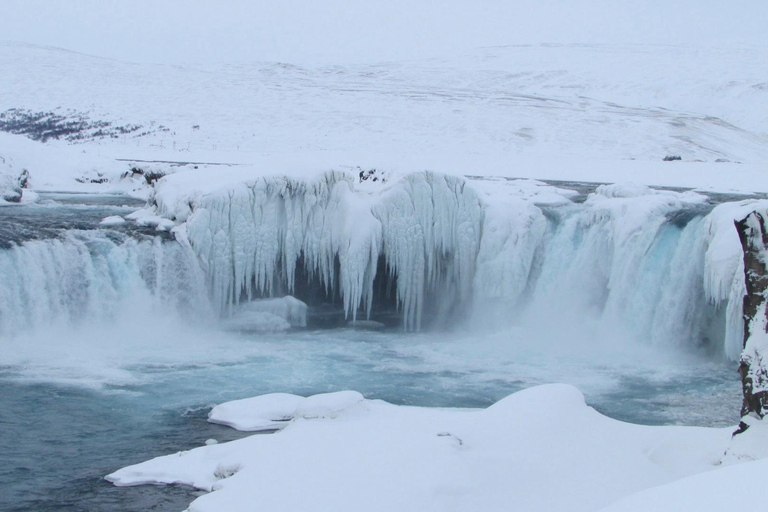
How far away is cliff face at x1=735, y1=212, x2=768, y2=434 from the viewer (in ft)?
19.2

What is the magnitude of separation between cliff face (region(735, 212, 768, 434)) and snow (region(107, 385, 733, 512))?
0.64m

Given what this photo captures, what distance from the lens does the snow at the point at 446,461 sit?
17.9 ft

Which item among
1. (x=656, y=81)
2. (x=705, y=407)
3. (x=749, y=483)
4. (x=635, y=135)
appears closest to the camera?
(x=749, y=483)

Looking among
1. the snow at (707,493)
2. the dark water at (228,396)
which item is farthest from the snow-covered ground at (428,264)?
the dark water at (228,396)

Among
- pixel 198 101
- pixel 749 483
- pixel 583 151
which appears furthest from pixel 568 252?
pixel 198 101

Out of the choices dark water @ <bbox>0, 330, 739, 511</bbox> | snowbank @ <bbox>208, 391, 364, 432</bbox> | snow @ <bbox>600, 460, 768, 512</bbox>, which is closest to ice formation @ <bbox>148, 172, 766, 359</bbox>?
dark water @ <bbox>0, 330, 739, 511</bbox>

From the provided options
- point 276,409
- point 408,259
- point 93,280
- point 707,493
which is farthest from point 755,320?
point 93,280

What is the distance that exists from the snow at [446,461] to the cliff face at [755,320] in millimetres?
644

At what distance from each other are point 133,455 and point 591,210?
9.10 m

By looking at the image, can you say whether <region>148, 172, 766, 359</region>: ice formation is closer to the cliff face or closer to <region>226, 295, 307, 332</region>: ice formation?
<region>226, 295, 307, 332</region>: ice formation

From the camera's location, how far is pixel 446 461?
18.7 feet

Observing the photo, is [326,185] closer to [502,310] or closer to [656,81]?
[502,310]

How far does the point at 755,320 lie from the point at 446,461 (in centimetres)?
251

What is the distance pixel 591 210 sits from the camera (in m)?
13.9
